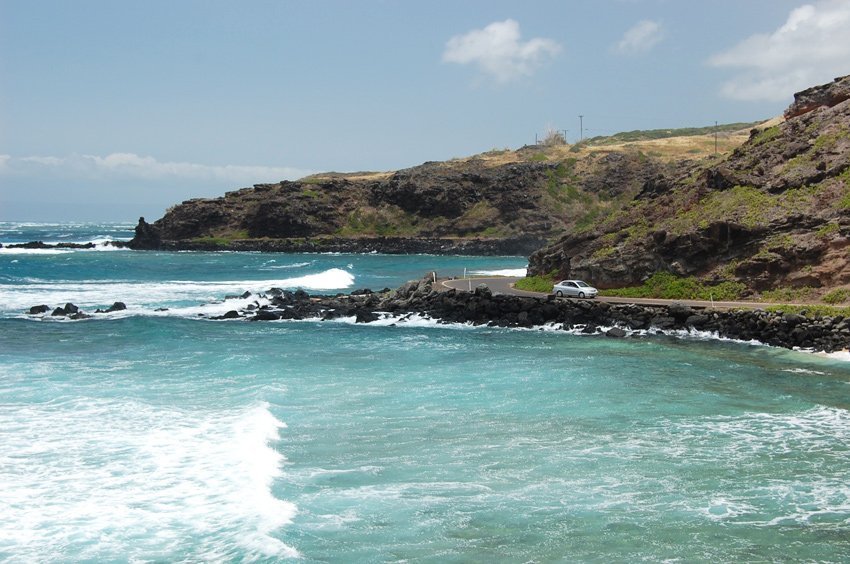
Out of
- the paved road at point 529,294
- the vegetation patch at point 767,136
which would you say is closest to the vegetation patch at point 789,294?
the paved road at point 529,294

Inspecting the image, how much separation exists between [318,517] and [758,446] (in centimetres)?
1120

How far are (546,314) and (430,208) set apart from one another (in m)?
95.1

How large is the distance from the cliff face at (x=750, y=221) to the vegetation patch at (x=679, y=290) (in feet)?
1.63

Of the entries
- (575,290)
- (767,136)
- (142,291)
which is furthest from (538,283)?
(142,291)

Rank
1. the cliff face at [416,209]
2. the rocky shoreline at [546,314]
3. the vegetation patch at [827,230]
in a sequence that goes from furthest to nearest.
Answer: the cliff face at [416,209]
the vegetation patch at [827,230]
the rocky shoreline at [546,314]

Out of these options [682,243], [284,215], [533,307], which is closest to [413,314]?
[533,307]

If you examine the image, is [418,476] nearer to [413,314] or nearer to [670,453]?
[670,453]

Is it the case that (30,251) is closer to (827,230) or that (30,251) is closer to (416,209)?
(416,209)

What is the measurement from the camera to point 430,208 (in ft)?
449

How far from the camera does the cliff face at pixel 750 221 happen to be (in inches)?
1644

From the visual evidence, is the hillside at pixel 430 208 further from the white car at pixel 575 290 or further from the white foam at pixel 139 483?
the white foam at pixel 139 483

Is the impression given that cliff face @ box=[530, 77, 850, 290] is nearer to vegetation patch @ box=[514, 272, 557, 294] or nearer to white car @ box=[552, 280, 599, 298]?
vegetation patch @ box=[514, 272, 557, 294]

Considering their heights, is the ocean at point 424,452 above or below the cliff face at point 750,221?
below

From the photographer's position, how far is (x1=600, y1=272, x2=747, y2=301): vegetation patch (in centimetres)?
4272
